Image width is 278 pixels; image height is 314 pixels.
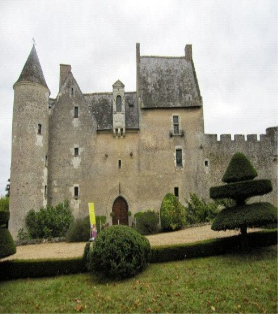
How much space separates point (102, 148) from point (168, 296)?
18418mm

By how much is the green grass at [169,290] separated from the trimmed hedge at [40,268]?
1.10 feet

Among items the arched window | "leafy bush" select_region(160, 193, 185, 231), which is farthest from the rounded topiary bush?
the arched window

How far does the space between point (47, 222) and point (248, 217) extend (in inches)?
588

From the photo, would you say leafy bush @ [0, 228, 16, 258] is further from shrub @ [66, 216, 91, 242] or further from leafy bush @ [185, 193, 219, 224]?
leafy bush @ [185, 193, 219, 224]

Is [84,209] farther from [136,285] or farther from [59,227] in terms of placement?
[136,285]

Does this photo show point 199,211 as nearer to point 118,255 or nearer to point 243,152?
point 243,152

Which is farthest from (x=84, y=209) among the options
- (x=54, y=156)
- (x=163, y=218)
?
(x=163, y=218)

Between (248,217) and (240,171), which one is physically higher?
(240,171)

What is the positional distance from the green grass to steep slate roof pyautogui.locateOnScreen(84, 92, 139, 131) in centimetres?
1648

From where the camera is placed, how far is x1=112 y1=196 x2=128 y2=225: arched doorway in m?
25.2

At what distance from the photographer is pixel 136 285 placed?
9.76m

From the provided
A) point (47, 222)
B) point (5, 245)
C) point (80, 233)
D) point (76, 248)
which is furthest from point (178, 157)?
point (5, 245)

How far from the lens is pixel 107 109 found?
1079 inches

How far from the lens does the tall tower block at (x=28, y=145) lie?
73.8ft
